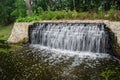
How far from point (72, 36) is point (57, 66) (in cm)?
461

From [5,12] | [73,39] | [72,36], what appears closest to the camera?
[73,39]

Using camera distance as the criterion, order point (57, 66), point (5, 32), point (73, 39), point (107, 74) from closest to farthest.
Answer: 1. point (107, 74)
2. point (57, 66)
3. point (73, 39)
4. point (5, 32)

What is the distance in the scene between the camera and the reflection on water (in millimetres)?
9992

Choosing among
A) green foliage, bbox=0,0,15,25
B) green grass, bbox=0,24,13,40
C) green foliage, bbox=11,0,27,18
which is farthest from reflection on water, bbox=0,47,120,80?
green foliage, bbox=0,0,15,25

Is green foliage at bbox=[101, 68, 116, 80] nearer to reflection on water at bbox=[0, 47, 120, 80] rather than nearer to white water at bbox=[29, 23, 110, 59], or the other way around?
reflection on water at bbox=[0, 47, 120, 80]

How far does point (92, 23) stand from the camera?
14.9m

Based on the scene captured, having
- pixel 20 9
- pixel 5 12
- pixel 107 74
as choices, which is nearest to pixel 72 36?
pixel 107 74

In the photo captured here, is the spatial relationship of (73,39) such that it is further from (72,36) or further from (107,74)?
(107,74)

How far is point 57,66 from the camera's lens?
11.4 m

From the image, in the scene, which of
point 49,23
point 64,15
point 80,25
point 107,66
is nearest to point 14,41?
point 49,23

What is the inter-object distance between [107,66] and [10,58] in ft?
21.3

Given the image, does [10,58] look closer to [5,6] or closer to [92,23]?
[92,23]

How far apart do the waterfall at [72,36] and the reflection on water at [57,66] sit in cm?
110

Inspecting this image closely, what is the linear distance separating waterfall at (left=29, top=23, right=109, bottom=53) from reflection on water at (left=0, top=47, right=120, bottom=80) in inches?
43.1
